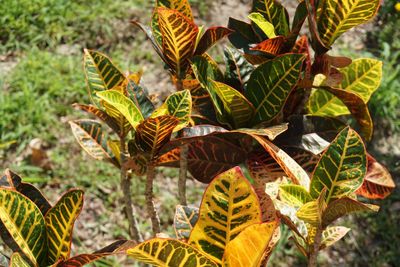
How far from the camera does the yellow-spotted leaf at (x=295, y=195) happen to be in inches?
40.3

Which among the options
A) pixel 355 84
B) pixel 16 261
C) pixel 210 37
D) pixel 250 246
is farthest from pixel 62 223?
pixel 355 84

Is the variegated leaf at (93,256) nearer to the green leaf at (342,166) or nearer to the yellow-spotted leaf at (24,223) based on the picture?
the yellow-spotted leaf at (24,223)

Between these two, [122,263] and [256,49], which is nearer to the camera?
[256,49]

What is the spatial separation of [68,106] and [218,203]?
246 cm

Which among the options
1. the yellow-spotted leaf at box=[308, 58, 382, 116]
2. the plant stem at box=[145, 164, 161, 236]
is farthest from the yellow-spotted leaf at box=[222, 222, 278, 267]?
the yellow-spotted leaf at box=[308, 58, 382, 116]

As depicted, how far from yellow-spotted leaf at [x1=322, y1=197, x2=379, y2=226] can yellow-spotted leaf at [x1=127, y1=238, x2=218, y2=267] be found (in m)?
0.22

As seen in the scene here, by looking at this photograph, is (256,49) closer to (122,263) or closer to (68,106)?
(122,263)

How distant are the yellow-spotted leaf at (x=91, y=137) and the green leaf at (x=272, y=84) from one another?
38 cm

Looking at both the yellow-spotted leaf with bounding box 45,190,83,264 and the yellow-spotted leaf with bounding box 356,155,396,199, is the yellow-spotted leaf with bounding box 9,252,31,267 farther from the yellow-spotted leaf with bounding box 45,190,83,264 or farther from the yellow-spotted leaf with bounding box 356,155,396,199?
the yellow-spotted leaf with bounding box 356,155,396,199

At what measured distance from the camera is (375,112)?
3293 mm

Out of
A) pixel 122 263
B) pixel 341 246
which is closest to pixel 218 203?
pixel 122 263

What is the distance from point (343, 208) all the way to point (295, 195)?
11 centimetres

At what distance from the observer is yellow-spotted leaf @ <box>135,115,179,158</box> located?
1.06 m

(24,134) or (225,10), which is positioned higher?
(225,10)
